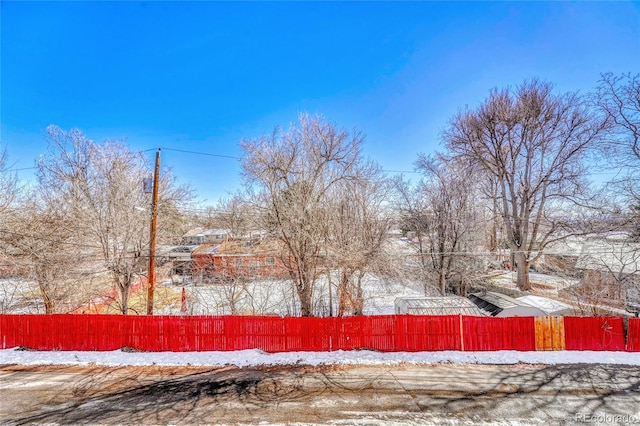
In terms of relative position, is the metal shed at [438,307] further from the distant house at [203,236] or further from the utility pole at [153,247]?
the distant house at [203,236]

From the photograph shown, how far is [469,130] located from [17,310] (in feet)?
90.3

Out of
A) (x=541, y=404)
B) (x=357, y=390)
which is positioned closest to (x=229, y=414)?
(x=357, y=390)

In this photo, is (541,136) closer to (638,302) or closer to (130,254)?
(638,302)

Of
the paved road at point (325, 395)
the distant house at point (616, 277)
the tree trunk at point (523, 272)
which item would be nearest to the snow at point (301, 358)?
the paved road at point (325, 395)

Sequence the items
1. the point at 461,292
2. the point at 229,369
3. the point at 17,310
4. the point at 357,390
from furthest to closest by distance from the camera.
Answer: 1. the point at 461,292
2. the point at 17,310
3. the point at 229,369
4. the point at 357,390

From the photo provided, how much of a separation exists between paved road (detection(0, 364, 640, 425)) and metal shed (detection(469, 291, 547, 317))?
14.3 ft

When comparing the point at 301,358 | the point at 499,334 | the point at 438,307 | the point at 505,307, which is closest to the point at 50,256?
the point at 301,358

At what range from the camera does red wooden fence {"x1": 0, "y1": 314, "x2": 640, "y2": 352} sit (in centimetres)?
855

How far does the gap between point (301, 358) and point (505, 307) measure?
9.67 meters

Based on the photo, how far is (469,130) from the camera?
19406 millimetres

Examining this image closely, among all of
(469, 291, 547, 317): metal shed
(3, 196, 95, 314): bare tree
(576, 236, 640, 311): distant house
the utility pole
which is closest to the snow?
the utility pole

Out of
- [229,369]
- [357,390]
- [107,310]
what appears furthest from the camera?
[107,310]

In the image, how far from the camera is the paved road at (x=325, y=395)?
5.29 metres

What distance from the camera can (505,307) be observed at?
39.3 feet
